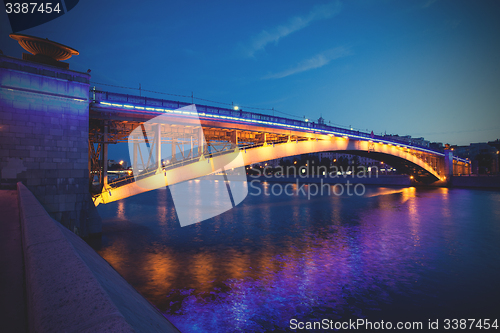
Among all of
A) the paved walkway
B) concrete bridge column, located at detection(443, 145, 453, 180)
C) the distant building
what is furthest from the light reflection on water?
the distant building

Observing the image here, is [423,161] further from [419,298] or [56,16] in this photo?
[56,16]

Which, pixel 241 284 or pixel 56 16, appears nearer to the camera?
pixel 241 284

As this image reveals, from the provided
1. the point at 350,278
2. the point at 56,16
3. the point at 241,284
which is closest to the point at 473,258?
the point at 350,278

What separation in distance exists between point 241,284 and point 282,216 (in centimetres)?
1262

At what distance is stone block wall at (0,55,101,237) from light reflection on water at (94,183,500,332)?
259cm

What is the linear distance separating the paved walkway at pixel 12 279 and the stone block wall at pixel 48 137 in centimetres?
600

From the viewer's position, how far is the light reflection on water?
234 inches

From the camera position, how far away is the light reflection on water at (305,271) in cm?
594

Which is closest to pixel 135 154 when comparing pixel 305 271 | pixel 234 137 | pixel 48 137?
pixel 234 137

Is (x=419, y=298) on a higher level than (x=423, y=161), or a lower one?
lower

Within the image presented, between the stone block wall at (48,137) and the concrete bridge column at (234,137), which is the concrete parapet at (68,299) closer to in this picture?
the stone block wall at (48,137)

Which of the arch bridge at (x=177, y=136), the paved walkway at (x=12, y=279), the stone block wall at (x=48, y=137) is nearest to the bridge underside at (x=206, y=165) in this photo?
the arch bridge at (x=177, y=136)

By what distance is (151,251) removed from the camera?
11.0 meters

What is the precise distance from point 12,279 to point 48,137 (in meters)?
9.95
